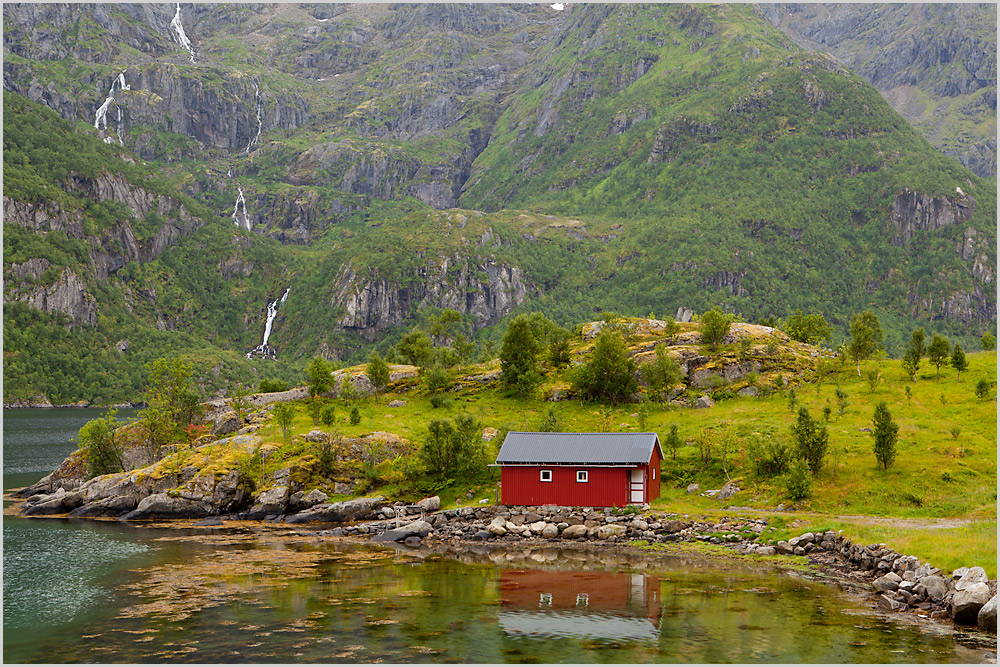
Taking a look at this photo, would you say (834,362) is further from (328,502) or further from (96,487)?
(96,487)

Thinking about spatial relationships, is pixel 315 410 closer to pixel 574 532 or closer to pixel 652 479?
pixel 574 532

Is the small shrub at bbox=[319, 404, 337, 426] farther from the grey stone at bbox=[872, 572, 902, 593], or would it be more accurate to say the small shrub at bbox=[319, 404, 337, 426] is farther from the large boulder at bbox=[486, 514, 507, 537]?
the grey stone at bbox=[872, 572, 902, 593]

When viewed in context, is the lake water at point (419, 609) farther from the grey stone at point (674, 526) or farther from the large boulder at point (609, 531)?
the grey stone at point (674, 526)

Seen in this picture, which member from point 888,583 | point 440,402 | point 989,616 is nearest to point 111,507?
point 440,402

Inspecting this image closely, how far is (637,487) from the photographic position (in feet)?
204

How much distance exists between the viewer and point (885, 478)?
59500mm

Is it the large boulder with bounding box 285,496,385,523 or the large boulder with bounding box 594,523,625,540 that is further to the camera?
the large boulder with bounding box 285,496,385,523

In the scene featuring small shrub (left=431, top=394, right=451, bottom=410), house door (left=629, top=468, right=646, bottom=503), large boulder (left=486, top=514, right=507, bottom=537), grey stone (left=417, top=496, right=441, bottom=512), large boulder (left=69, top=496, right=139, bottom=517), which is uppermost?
small shrub (left=431, top=394, right=451, bottom=410)

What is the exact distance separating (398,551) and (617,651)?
27137 mm

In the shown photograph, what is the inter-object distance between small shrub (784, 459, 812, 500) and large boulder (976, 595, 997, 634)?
2591 cm

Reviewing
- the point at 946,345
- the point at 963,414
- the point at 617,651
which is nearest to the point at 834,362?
the point at 946,345

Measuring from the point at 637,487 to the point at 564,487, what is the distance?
19.3 feet

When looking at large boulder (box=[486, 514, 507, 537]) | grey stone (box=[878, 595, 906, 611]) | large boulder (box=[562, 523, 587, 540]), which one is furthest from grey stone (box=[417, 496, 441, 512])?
grey stone (box=[878, 595, 906, 611])

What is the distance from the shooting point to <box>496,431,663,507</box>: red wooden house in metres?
62.1
